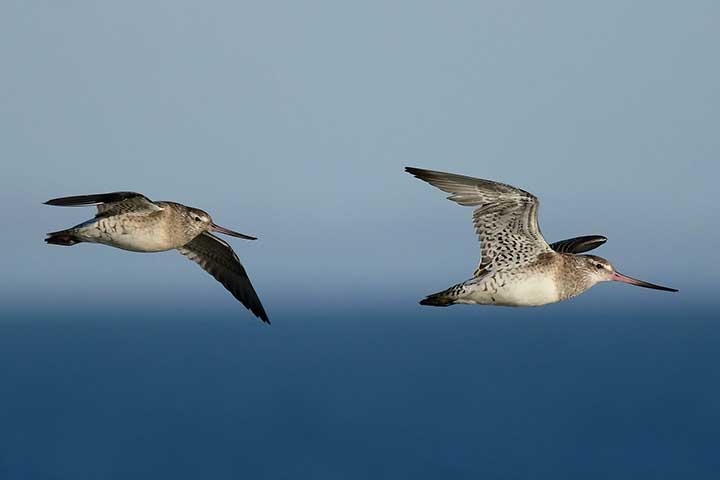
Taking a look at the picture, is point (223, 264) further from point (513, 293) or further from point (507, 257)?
point (513, 293)

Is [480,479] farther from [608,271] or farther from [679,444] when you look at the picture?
[608,271]

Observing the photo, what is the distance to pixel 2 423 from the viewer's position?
195 metres

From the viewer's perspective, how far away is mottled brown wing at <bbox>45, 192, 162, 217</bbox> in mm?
17688

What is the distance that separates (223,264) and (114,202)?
3367 millimetres

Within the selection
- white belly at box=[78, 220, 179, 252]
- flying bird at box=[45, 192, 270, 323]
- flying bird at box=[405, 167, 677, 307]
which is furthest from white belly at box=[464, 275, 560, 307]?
white belly at box=[78, 220, 179, 252]

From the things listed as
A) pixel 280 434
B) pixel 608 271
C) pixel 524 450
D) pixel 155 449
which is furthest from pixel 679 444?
pixel 608 271

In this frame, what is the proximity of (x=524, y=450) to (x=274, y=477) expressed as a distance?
101 feet

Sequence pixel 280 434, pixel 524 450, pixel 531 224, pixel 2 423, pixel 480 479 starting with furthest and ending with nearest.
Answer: pixel 2 423 → pixel 280 434 → pixel 524 450 → pixel 480 479 → pixel 531 224

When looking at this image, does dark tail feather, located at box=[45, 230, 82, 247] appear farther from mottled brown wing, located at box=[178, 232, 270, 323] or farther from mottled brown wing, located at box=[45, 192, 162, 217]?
mottled brown wing, located at box=[178, 232, 270, 323]

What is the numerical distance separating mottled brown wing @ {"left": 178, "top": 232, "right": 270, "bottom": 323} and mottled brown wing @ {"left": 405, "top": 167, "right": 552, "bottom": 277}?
4.24m

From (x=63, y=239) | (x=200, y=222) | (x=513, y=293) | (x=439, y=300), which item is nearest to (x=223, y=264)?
(x=200, y=222)

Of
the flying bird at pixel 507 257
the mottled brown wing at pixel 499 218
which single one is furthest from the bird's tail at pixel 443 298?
the mottled brown wing at pixel 499 218

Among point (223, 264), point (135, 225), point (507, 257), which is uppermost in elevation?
point (135, 225)

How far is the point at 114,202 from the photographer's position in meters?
18.3
